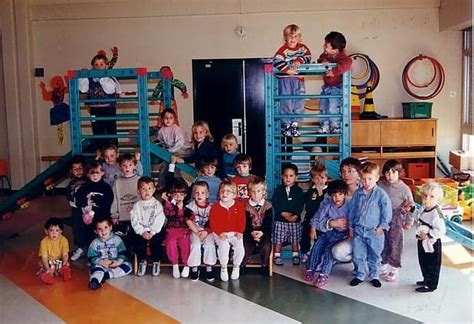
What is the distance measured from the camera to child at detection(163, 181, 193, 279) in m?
5.08

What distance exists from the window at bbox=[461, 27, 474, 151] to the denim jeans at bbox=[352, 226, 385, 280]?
16.6 ft

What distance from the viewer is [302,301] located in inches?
175

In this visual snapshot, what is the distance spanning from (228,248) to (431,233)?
1711 mm

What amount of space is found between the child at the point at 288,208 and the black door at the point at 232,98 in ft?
14.0

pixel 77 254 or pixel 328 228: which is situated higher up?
pixel 328 228

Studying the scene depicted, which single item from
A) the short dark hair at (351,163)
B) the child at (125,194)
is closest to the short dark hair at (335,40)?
the short dark hair at (351,163)

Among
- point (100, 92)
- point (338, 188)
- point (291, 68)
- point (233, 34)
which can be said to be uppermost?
point (233, 34)

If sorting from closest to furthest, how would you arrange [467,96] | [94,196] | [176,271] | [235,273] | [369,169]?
1. [369,169]
2. [235,273]
3. [176,271]
4. [94,196]
5. [467,96]

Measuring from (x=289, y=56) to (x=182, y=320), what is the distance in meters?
2.86

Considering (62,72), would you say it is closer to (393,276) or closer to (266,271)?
(266,271)

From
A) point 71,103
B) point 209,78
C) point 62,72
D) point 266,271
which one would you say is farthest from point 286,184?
point 62,72

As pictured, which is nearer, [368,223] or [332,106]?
[368,223]

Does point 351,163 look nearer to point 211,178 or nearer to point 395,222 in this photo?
point 395,222

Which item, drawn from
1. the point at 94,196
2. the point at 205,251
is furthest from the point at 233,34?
the point at 205,251
